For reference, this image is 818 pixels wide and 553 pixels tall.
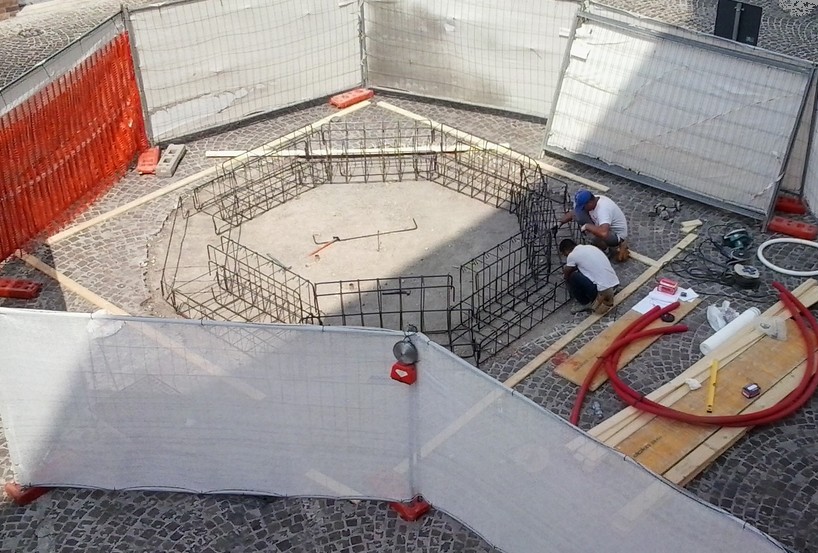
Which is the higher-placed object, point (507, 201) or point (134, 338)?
point (134, 338)

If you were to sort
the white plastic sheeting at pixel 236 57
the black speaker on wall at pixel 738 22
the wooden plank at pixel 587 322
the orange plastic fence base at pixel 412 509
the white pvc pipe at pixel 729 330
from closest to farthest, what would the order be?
1. the orange plastic fence base at pixel 412 509
2. the wooden plank at pixel 587 322
3. the white pvc pipe at pixel 729 330
4. the black speaker on wall at pixel 738 22
5. the white plastic sheeting at pixel 236 57

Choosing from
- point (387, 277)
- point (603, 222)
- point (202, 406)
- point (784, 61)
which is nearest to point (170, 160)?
point (387, 277)

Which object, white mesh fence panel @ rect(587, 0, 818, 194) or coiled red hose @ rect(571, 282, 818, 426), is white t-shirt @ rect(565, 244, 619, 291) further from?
white mesh fence panel @ rect(587, 0, 818, 194)

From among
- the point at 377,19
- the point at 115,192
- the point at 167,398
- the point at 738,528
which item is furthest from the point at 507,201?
the point at 738,528

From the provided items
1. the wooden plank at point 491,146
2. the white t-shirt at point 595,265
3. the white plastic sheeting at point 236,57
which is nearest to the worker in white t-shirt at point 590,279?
the white t-shirt at point 595,265

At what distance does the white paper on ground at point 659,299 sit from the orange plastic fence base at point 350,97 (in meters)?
7.17

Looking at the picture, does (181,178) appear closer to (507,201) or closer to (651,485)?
(507,201)

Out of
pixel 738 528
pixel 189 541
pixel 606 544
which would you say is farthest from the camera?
pixel 189 541

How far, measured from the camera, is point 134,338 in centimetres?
918

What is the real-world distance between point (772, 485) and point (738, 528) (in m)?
3.28

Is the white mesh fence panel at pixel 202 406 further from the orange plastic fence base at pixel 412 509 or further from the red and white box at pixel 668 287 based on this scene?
the red and white box at pixel 668 287

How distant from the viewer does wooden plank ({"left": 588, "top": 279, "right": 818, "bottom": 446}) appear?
10844 mm

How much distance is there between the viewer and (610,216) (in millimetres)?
13586

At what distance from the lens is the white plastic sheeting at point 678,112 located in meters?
14.3
